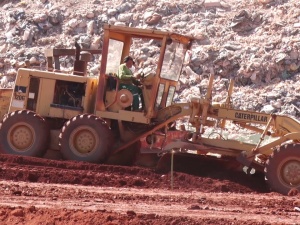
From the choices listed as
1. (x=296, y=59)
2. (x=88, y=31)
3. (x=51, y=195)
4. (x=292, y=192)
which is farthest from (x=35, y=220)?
(x=88, y=31)

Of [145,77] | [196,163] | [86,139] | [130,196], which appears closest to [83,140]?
[86,139]

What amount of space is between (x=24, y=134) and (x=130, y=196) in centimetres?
480

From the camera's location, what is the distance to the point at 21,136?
639 inches

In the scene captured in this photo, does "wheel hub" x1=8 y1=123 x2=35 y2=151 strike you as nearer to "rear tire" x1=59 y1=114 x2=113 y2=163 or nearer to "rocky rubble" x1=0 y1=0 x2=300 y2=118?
"rear tire" x1=59 y1=114 x2=113 y2=163

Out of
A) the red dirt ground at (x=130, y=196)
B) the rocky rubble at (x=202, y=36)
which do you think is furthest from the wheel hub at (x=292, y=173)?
the rocky rubble at (x=202, y=36)

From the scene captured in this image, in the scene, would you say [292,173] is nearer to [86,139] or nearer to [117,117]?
[117,117]

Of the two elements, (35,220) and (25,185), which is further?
(25,185)

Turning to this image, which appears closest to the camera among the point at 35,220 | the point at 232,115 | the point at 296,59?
the point at 35,220

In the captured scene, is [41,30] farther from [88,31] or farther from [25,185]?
[25,185]

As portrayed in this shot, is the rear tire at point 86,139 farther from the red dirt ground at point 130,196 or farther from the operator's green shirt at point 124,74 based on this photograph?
the operator's green shirt at point 124,74

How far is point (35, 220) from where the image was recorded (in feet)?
31.7

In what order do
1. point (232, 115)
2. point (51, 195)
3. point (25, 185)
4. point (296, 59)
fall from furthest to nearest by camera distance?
1. point (296, 59)
2. point (232, 115)
3. point (25, 185)
4. point (51, 195)

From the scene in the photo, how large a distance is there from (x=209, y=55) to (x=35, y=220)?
14.8m

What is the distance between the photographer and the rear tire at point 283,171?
13.8m
